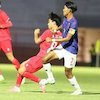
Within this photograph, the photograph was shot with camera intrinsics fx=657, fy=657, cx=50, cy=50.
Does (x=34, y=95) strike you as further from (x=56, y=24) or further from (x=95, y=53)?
(x=95, y=53)

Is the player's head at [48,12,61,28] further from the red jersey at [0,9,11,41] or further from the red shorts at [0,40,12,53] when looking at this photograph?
the red shorts at [0,40,12,53]

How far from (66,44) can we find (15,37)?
25.1 metres

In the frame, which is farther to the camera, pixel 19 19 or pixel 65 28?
pixel 19 19

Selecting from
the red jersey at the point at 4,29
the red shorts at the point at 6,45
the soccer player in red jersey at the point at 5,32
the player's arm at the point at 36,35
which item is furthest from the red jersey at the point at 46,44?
the red shorts at the point at 6,45

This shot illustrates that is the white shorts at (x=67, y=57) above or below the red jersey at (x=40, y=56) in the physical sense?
above

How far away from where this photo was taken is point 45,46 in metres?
15.6

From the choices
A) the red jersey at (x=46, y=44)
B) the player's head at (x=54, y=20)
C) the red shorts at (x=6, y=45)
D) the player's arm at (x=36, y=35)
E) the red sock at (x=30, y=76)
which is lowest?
the red shorts at (x=6, y=45)

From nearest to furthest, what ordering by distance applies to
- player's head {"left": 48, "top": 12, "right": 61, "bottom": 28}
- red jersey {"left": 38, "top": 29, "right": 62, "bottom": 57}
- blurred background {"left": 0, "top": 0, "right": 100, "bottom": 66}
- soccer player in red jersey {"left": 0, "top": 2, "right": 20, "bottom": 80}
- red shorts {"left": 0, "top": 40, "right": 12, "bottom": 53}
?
player's head {"left": 48, "top": 12, "right": 61, "bottom": 28} → red jersey {"left": 38, "top": 29, "right": 62, "bottom": 57} → soccer player in red jersey {"left": 0, "top": 2, "right": 20, "bottom": 80} → red shorts {"left": 0, "top": 40, "right": 12, "bottom": 53} → blurred background {"left": 0, "top": 0, "right": 100, "bottom": 66}

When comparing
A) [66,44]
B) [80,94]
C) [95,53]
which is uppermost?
[66,44]

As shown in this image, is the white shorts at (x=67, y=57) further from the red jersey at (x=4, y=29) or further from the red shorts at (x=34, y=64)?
the red jersey at (x=4, y=29)

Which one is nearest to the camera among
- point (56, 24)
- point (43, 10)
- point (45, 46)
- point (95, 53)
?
point (56, 24)

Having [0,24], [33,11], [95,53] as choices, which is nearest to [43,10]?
[33,11]

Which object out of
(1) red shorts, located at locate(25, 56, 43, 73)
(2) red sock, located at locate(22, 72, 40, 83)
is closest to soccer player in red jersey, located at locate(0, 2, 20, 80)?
(1) red shorts, located at locate(25, 56, 43, 73)

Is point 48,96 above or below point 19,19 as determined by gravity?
above
